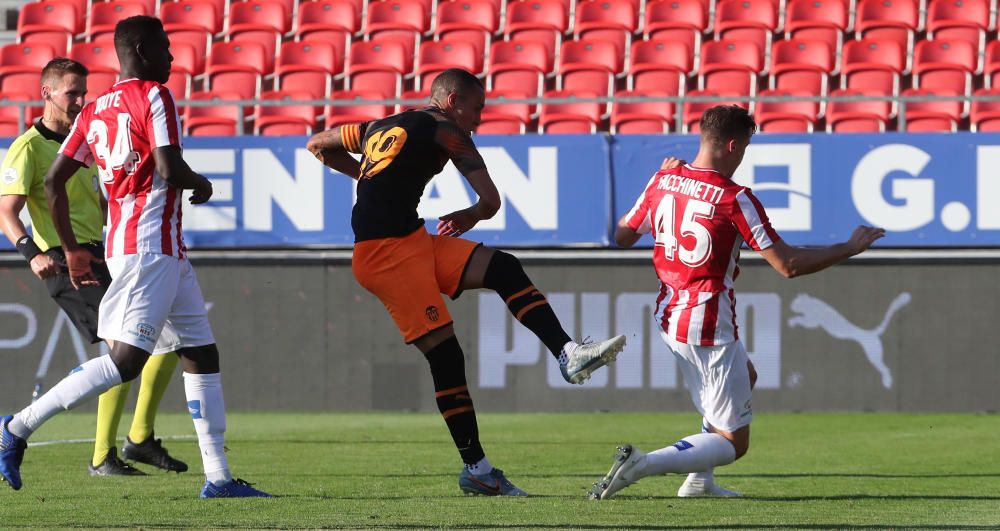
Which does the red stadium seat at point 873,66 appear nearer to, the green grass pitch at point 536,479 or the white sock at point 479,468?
the green grass pitch at point 536,479

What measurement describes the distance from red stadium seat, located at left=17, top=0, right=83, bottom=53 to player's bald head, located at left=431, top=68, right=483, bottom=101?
12301 mm

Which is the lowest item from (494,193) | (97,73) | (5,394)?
(5,394)

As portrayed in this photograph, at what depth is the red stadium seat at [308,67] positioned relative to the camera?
54.8 feet

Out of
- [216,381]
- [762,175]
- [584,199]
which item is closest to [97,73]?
[584,199]

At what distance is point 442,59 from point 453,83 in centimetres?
1020

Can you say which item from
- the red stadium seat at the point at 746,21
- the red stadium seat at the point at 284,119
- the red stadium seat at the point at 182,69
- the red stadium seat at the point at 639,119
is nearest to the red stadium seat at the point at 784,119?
the red stadium seat at the point at 639,119

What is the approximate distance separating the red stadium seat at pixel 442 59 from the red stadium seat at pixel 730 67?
8.05 ft

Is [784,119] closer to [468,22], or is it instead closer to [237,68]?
[468,22]

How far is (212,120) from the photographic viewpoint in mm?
15320

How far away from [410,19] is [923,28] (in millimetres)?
5769

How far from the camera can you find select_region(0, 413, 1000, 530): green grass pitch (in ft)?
19.0

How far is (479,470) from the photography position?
6688 mm

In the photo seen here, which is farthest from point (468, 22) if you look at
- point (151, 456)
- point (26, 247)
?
point (26, 247)

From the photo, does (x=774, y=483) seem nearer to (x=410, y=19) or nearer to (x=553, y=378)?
(x=553, y=378)
